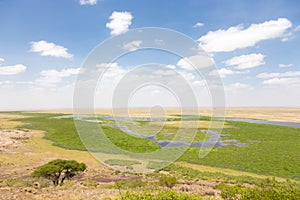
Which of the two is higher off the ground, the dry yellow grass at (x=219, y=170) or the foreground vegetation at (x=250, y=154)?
the foreground vegetation at (x=250, y=154)

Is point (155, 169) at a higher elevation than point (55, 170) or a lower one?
lower

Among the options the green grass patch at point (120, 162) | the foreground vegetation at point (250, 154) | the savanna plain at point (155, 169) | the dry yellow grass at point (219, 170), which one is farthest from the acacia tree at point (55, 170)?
the foreground vegetation at point (250, 154)

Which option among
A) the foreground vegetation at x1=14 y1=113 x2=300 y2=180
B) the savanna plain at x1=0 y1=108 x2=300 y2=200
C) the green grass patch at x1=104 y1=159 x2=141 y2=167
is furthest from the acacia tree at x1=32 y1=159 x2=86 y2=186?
the foreground vegetation at x1=14 y1=113 x2=300 y2=180

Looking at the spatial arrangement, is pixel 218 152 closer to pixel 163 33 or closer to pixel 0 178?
pixel 163 33

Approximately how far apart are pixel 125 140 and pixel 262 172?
29.3 m

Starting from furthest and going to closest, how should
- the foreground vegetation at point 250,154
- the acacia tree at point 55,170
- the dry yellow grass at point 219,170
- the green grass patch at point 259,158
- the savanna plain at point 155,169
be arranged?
the foreground vegetation at point 250,154, the green grass patch at point 259,158, the dry yellow grass at point 219,170, the acacia tree at point 55,170, the savanna plain at point 155,169

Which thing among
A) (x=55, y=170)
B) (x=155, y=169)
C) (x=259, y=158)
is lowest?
(x=155, y=169)

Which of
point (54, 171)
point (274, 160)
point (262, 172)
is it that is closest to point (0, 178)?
point (54, 171)

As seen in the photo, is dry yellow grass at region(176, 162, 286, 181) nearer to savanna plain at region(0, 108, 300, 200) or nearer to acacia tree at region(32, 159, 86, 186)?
savanna plain at region(0, 108, 300, 200)

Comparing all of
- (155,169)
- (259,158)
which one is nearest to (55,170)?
(155,169)

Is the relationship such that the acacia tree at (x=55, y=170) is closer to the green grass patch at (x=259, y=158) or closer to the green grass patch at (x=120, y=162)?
the green grass patch at (x=120, y=162)

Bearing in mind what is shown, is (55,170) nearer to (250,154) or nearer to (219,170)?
(219,170)

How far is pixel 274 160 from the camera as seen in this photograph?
34688 millimetres

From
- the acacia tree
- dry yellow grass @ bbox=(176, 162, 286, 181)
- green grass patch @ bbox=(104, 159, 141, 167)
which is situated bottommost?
dry yellow grass @ bbox=(176, 162, 286, 181)
